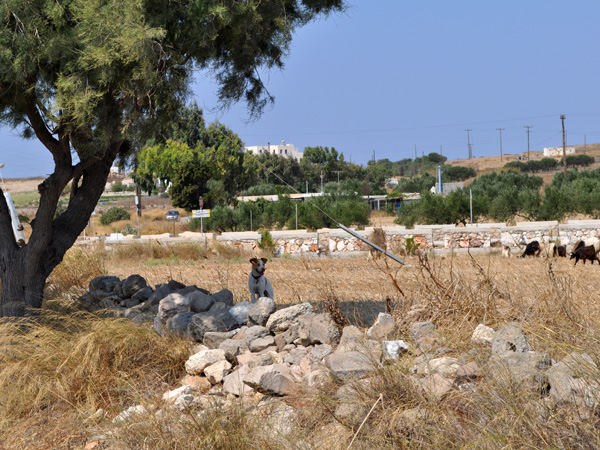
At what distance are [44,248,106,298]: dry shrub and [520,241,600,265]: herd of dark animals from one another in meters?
12.1

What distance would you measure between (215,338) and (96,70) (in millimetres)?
3255

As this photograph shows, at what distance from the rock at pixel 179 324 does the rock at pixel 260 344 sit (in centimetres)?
89

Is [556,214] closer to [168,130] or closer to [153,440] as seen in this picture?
[168,130]

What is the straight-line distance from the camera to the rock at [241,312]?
770cm

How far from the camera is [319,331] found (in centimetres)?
664

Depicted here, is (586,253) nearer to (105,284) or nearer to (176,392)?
(105,284)

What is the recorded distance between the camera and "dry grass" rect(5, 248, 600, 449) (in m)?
4.20

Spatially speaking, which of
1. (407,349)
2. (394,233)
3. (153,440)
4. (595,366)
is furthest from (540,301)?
(394,233)

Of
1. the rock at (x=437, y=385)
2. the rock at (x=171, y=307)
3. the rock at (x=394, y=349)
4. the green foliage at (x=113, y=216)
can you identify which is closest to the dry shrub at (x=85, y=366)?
the rock at (x=171, y=307)

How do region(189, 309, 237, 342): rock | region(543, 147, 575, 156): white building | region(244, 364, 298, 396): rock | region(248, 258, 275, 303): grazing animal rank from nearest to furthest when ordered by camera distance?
1. region(244, 364, 298, 396): rock
2. region(189, 309, 237, 342): rock
3. region(248, 258, 275, 303): grazing animal
4. region(543, 147, 575, 156): white building

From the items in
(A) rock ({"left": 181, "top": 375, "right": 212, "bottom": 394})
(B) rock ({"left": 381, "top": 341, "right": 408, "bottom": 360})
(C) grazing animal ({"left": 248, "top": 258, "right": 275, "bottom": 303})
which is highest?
(C) grazing animal ({"left": 248, "top": 258, "right": 275, "bottom": 303})

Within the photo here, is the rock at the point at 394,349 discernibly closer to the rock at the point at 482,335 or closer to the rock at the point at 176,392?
the rock at the point at 482,335

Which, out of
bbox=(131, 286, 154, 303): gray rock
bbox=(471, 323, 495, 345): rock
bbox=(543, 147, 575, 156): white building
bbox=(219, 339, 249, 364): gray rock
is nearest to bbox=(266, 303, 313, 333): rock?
bbox=(219, 339, 249, 364): gray rock

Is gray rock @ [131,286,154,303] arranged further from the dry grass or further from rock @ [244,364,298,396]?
rock @ [244,364,298,396]
